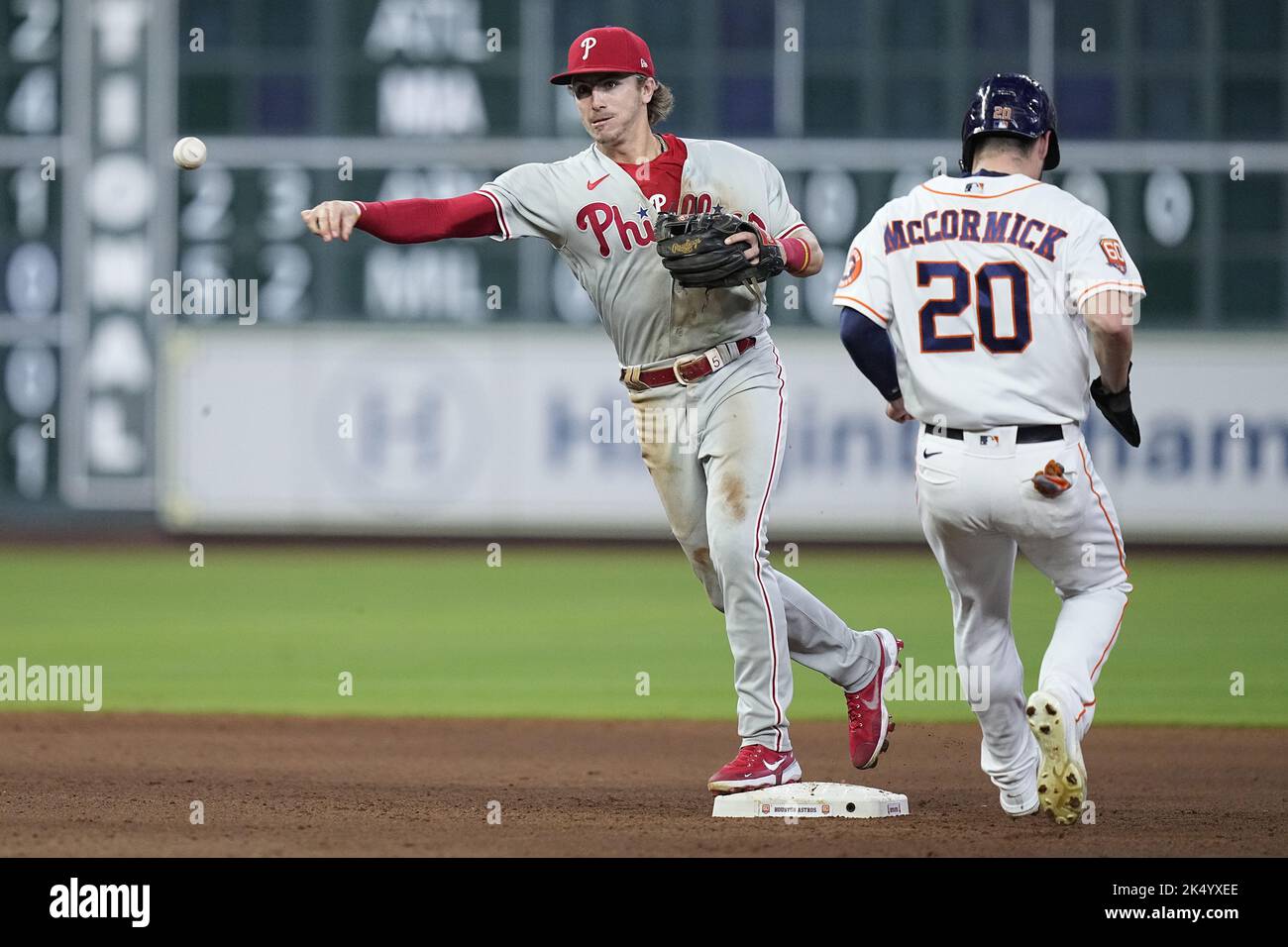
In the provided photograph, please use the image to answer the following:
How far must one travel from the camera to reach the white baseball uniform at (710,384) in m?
4.93

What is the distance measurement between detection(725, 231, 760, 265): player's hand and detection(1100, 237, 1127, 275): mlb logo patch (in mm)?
912

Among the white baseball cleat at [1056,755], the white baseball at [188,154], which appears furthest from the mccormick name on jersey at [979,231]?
the white baseball at [188,154]

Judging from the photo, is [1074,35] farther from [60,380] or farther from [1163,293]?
[60,380]

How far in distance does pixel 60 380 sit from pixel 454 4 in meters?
4.31

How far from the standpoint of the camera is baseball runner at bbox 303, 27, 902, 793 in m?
4.91

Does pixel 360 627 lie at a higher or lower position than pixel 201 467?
lower

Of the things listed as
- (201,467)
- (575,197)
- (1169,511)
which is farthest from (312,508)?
(575,197)

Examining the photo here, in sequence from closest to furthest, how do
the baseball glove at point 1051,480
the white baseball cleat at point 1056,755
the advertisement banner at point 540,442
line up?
the white baseball cleat at point 1056,755, the baseball glove at point 1051,480, the advertisement banner at point 540,442

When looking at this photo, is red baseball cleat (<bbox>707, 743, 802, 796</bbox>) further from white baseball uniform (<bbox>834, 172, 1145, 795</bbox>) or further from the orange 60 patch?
the orange 60 patch

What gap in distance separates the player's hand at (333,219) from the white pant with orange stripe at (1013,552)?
155cm

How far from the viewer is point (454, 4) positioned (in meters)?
14.5

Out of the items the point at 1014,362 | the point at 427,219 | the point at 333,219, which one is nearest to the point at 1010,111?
the point at 1014,362

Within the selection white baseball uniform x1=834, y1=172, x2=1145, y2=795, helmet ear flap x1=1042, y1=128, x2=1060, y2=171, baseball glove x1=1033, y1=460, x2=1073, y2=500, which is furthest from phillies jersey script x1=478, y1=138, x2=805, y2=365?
baseball glove x1=1033, y1=460, x2=1073, y2=500

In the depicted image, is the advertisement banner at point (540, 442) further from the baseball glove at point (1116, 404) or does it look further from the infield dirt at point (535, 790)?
the baseball glove at point (1116, 404)
